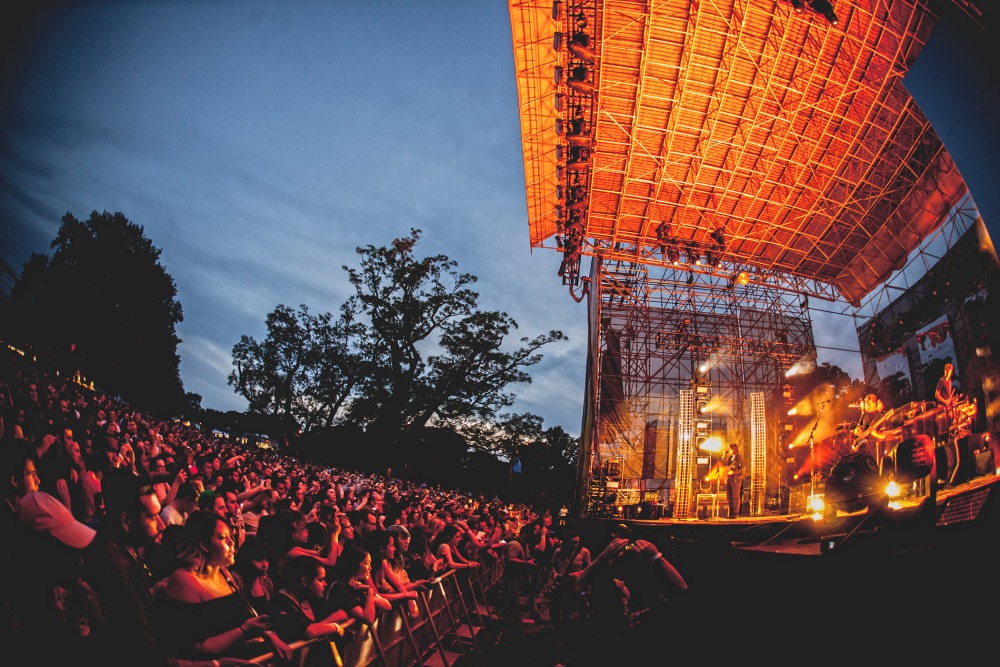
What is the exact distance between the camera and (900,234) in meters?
13.4

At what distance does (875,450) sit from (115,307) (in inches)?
1770

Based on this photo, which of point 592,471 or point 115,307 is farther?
point 115,307

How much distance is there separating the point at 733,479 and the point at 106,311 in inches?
1608

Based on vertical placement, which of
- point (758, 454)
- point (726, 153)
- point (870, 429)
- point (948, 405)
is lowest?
point (758, 454)

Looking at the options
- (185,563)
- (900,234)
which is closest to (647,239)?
(900,234)

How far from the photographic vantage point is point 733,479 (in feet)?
44.1

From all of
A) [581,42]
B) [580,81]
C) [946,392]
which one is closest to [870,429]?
[946,392]

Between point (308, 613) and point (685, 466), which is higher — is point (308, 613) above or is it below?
below

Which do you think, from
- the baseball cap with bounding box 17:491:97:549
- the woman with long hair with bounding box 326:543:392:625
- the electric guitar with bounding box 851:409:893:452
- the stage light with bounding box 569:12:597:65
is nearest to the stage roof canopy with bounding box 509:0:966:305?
the stage light with bounding box 569:12:597:65

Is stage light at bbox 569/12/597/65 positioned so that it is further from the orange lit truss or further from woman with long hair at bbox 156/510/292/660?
woman with long hair at bbox 156/510/292/660

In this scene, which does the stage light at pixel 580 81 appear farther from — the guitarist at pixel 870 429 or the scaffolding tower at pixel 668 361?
the guitarist at pixel 870 429

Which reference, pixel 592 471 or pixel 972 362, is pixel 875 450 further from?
pixel 592 471

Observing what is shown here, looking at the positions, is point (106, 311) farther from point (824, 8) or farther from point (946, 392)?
point (946, 392)

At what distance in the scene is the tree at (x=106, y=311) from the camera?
26.8 meters
